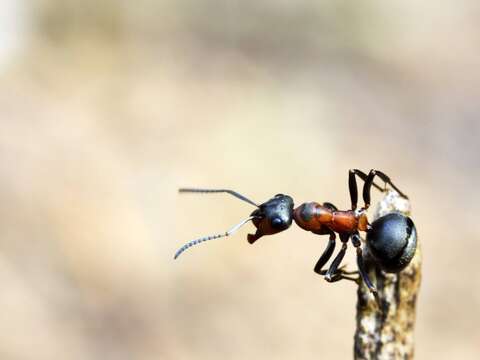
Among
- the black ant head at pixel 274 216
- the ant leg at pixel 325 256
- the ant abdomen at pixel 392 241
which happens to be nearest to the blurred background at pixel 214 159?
the ant leg at pixel 325 256

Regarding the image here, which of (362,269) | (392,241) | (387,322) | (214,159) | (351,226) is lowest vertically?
(387,322)

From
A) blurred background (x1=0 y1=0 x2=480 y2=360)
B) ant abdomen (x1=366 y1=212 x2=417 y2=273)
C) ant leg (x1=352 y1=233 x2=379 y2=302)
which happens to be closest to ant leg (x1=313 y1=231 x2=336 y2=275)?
ant leg (x1=352 y1=233 x2=379 y2=302)

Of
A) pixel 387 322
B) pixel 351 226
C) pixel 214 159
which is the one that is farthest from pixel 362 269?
pixel 214 159

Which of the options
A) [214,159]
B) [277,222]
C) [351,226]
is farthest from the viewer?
[214,159]

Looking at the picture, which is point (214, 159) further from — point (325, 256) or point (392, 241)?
point (392, 241)

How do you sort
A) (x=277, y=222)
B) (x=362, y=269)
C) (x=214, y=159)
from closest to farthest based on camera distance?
(x=362, y=269), (x=277, y=222), (x=214, y=159)

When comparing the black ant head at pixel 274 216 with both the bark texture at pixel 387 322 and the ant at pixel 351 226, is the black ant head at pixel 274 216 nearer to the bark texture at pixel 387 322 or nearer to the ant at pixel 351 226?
the ant at pixel 351 226

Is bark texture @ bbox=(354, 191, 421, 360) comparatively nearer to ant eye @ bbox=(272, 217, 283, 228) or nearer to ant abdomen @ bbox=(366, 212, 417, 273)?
ant abdomen @ bbox=(366, 212, 417, 273)
